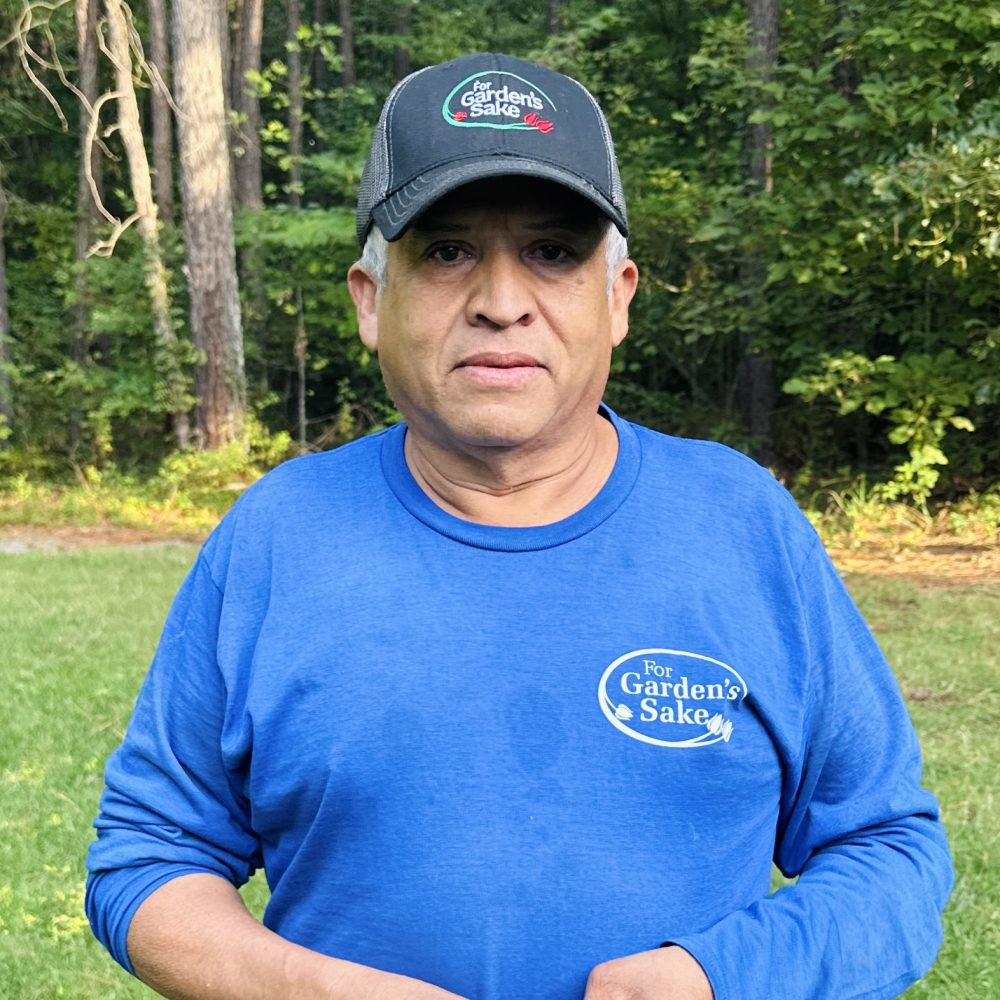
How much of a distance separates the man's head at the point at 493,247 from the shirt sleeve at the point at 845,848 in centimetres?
41

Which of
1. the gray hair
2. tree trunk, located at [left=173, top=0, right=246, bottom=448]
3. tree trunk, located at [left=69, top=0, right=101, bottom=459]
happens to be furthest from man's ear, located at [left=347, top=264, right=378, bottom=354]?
tree trunk, located at [left=69, top=0, right=101, bottom=459]

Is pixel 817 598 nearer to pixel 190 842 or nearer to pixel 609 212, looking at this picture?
pixel 609 212

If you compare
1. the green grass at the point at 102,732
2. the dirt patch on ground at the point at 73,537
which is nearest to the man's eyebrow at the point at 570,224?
the green grass at the point at 102,732

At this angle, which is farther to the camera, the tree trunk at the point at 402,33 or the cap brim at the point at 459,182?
the tree trunk at the point at 402,33

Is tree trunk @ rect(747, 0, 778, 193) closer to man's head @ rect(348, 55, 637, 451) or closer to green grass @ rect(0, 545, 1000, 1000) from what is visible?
green grass @ rect(0, 545, 1000, 1000)

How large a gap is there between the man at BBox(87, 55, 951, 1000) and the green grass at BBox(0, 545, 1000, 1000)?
231 cm

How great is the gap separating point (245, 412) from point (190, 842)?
12.0m

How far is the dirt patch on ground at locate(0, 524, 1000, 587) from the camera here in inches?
328

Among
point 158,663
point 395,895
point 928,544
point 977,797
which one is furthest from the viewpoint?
point 928,544

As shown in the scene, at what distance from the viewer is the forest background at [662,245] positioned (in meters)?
9.23

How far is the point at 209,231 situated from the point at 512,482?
12.1 meters

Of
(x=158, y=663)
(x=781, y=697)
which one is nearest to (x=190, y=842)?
(x=158, y=663)

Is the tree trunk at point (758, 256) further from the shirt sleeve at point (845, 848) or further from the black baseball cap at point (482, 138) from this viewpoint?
the shirt sleeve at point (845, 848)

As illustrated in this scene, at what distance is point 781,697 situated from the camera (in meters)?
1.39
